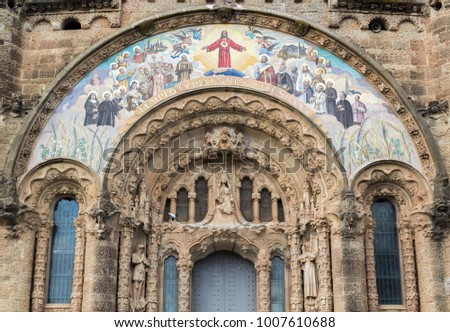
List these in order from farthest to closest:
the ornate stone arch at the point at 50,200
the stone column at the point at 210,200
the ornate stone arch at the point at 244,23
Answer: the stone column at the point at 210,200 → the ornate stone arch at the point at 244,23 → the ornate stone arch at the point at 50,200

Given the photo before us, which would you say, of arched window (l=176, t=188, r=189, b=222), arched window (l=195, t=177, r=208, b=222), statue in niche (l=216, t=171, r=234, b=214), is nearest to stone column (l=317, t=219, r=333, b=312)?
statue in niche (l=216, t=171, r=234, b=214)

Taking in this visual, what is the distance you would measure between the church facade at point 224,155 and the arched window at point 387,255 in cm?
3

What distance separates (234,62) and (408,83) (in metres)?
3.77

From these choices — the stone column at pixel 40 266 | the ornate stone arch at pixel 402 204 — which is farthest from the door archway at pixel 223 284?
the stone column at pixel 40 266

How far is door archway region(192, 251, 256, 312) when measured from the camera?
15.8 m

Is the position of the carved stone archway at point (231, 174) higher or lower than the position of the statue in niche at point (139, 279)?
higher

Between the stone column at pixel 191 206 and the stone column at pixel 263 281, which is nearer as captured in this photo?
the stone column at pixel 263 281

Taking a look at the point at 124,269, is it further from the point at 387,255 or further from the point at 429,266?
the point at 429,266

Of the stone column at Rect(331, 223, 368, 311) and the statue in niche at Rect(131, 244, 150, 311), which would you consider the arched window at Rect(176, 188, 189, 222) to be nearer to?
the statue in niche at Rect(131, 244, 150, 311)

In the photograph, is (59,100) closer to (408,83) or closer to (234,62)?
(234,62)

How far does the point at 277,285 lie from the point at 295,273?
0.59 m

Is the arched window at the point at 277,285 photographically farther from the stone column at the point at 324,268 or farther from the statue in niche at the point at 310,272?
the stone column at the point at 324,268

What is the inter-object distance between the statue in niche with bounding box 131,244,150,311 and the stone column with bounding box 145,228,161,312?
144 mm

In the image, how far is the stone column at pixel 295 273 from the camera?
1519 cm
